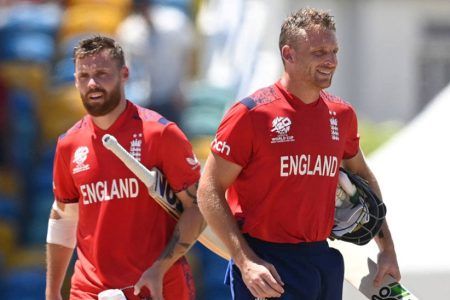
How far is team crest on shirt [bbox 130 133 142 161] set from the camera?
17.3ft

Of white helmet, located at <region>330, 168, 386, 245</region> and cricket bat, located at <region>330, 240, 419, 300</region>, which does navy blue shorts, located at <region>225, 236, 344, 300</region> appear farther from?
cricket bat, located at <region>330, 240, 419, 300</region>

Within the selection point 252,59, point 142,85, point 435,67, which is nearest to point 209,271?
point 142,85

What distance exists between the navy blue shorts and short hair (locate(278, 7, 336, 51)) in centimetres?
79

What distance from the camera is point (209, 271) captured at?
431 inches

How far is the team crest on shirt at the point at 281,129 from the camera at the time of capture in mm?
4848

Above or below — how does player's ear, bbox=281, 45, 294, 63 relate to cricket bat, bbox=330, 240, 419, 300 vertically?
above

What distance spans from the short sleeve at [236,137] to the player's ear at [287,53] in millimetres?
249

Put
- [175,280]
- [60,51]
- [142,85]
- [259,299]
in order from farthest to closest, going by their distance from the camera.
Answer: [60,51]
[142,85]
[175,280]
[259,299]

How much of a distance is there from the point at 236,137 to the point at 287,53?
381 mm

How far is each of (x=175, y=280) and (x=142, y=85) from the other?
666 cm

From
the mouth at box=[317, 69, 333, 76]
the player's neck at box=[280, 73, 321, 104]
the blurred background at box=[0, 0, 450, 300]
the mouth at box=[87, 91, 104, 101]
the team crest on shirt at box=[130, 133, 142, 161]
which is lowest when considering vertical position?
the blurred background at box=[0, 0, 450, 300]

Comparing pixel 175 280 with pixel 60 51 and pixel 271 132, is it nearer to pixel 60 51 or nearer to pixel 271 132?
pixel 271 132

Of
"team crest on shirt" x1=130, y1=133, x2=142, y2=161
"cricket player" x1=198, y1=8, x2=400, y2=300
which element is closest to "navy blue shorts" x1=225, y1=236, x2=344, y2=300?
"cricket player" x1=198, y1=8, x2=400, y2=300

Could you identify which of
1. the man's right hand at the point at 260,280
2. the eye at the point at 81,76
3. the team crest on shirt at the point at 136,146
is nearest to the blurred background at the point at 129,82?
the team crest on shirt at the point at 136,146
